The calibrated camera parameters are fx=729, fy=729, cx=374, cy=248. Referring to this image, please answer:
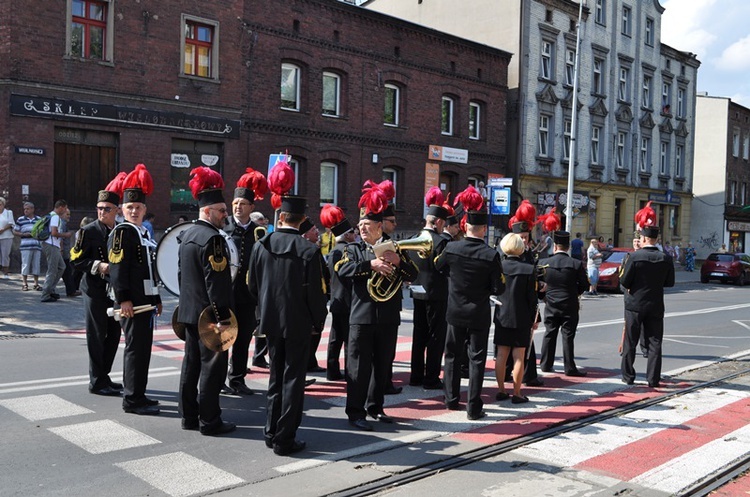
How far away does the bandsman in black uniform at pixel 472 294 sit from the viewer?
712 centimetres

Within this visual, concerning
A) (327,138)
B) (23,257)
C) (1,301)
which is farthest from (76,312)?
(327,138)

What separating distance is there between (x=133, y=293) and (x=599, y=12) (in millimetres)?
36556

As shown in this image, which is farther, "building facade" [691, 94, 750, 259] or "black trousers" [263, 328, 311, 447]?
"building facade" [691, 94, 750, 259]

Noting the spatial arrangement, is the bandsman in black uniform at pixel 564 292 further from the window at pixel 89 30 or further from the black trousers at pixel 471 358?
the window at pixel 89 30

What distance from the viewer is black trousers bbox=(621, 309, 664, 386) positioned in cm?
899

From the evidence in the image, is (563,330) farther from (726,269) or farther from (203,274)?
(726,269)

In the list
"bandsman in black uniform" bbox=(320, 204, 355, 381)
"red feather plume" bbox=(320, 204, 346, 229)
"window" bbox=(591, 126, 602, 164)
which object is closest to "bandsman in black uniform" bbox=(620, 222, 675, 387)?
"bandsman in black uniform" bbox=(320, 204, 355, 381)

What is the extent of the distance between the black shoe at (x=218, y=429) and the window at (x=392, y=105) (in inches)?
897

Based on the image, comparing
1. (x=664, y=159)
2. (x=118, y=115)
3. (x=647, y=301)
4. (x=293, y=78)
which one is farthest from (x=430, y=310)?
(x=664, y=159)

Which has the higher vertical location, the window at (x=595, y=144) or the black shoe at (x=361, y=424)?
the window at (x=595, y=144)

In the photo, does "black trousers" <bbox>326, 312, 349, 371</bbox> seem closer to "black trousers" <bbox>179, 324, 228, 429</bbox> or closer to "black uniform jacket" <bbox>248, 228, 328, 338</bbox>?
"black trousers" <bbox>179, 324, 228, 429</bbox>

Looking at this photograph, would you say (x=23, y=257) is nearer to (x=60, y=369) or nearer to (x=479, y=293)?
(x=60, y=369)

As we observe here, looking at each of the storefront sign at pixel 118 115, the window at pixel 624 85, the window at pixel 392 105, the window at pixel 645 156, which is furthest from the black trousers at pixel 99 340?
the window at pixel 645 156

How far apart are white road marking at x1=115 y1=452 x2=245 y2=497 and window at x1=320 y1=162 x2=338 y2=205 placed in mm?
20700
